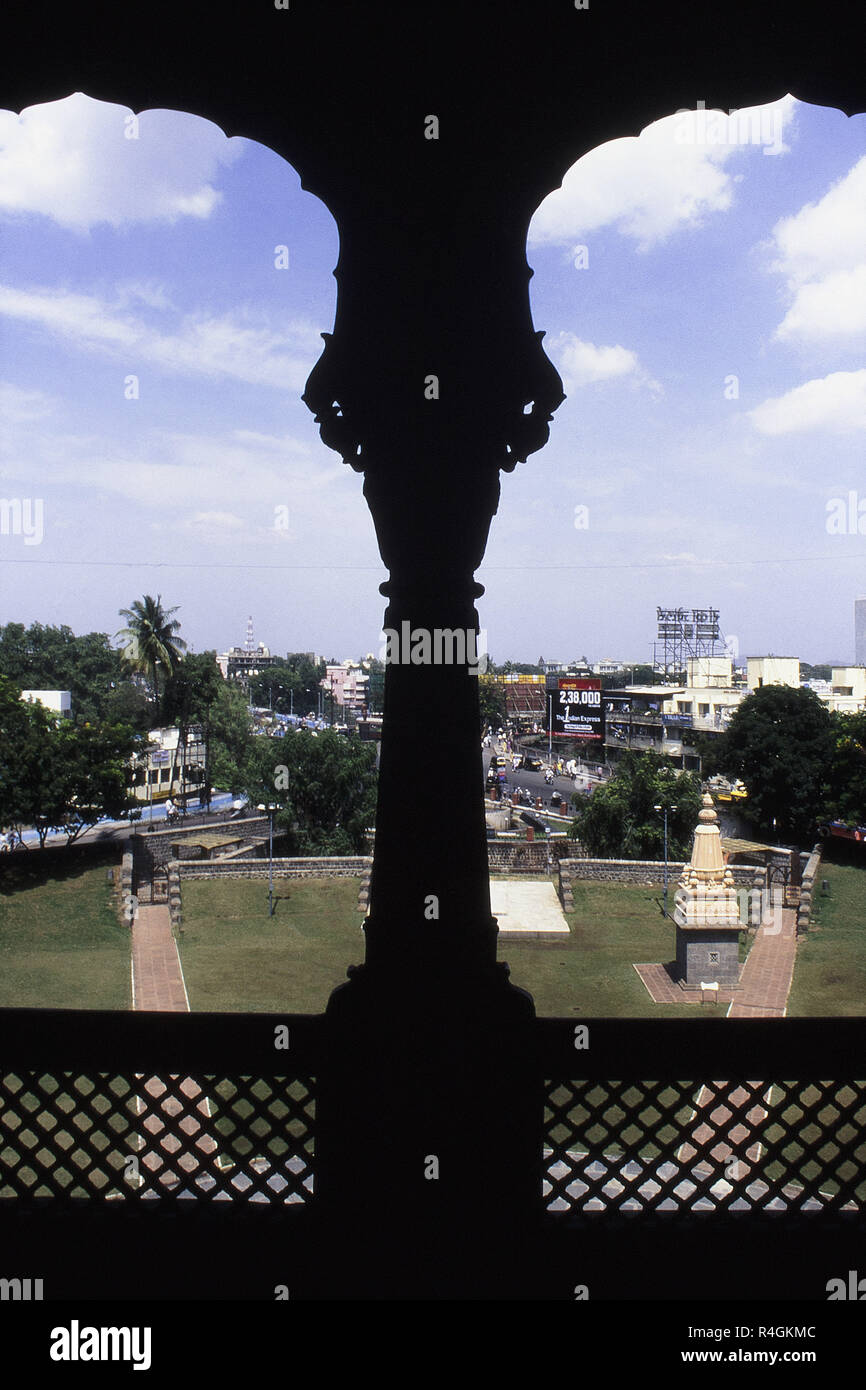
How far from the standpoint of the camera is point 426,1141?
7.95ft

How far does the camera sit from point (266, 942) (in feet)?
56.0

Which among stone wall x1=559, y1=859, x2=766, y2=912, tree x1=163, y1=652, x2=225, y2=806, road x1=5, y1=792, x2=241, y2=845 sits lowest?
road x1=5, y1=792, x2=241, y2=845

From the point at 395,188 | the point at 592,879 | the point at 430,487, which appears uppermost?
the point at 395,188

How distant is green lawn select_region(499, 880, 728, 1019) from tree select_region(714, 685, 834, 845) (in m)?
8.17

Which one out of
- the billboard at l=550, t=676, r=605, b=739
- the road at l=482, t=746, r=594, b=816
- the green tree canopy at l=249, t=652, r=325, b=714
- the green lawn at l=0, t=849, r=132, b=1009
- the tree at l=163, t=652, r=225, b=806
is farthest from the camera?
the green tree canopy at l=249, t=652, r=325, b=714

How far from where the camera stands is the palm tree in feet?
96.9

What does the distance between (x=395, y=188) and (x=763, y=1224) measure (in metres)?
3.03

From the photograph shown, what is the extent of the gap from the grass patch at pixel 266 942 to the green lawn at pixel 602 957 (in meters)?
3.12

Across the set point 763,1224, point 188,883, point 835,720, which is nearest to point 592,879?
point 188,883

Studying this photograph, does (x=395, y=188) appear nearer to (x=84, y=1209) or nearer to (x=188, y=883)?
(x=84, y=1209)

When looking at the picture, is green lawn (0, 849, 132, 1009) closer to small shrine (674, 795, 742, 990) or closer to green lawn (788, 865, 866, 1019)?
small shrine (674, 795, 742, 990)

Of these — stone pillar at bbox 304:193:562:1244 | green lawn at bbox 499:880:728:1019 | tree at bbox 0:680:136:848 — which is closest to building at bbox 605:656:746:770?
green lawn at bbox 499:880:728:1019

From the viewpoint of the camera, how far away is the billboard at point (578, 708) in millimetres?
36125
